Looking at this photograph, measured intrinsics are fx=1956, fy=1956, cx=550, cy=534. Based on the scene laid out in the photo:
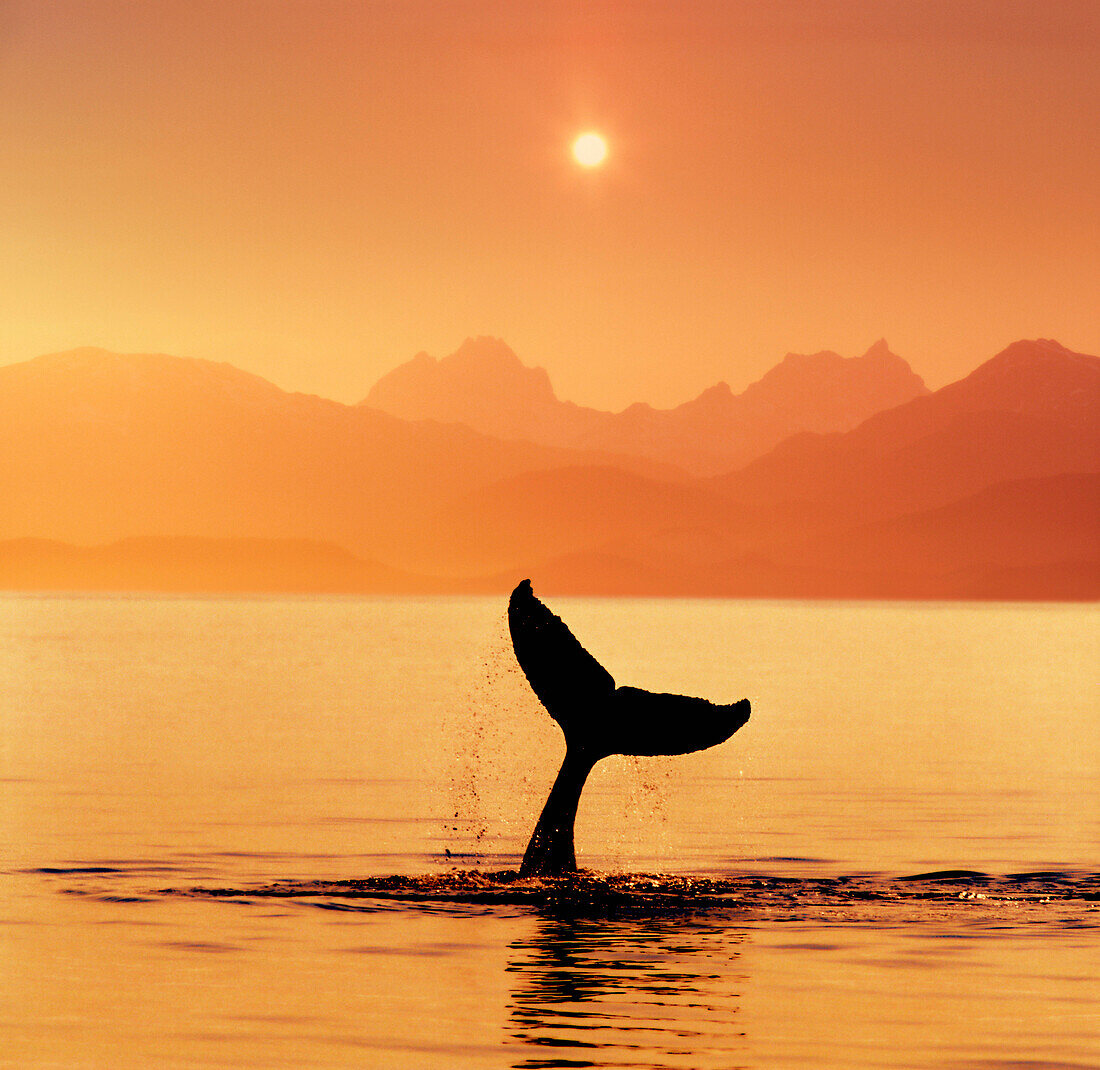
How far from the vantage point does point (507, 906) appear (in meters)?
20.0

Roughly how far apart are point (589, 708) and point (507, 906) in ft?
7.81

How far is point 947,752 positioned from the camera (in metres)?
45.9

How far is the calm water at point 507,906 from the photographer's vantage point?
1449 centimetres

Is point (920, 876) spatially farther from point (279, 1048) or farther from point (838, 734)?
point (838, 734)

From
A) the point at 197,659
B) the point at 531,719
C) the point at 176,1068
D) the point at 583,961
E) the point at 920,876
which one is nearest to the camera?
the point at 176,1068

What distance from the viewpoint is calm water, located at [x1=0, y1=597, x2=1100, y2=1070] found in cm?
1449

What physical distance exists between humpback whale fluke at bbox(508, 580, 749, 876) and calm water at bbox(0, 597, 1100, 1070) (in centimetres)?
170

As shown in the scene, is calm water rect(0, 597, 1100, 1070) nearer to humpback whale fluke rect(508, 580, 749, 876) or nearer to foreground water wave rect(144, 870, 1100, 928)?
foreground water wave rect(144, 870, 1100, 928)

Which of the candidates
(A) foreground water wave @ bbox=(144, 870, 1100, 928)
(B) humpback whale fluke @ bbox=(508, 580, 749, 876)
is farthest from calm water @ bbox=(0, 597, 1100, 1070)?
(B) humpback whale fluke @ bbox=(508, 580, 749, 876)

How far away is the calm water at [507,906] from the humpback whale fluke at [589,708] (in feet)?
5.58

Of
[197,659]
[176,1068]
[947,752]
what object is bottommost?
[176,1068]

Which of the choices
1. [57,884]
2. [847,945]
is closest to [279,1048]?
[847,945]

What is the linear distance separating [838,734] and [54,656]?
61291mm

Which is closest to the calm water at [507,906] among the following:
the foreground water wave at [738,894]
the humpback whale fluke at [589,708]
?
the foreground water wave at [738,894]
